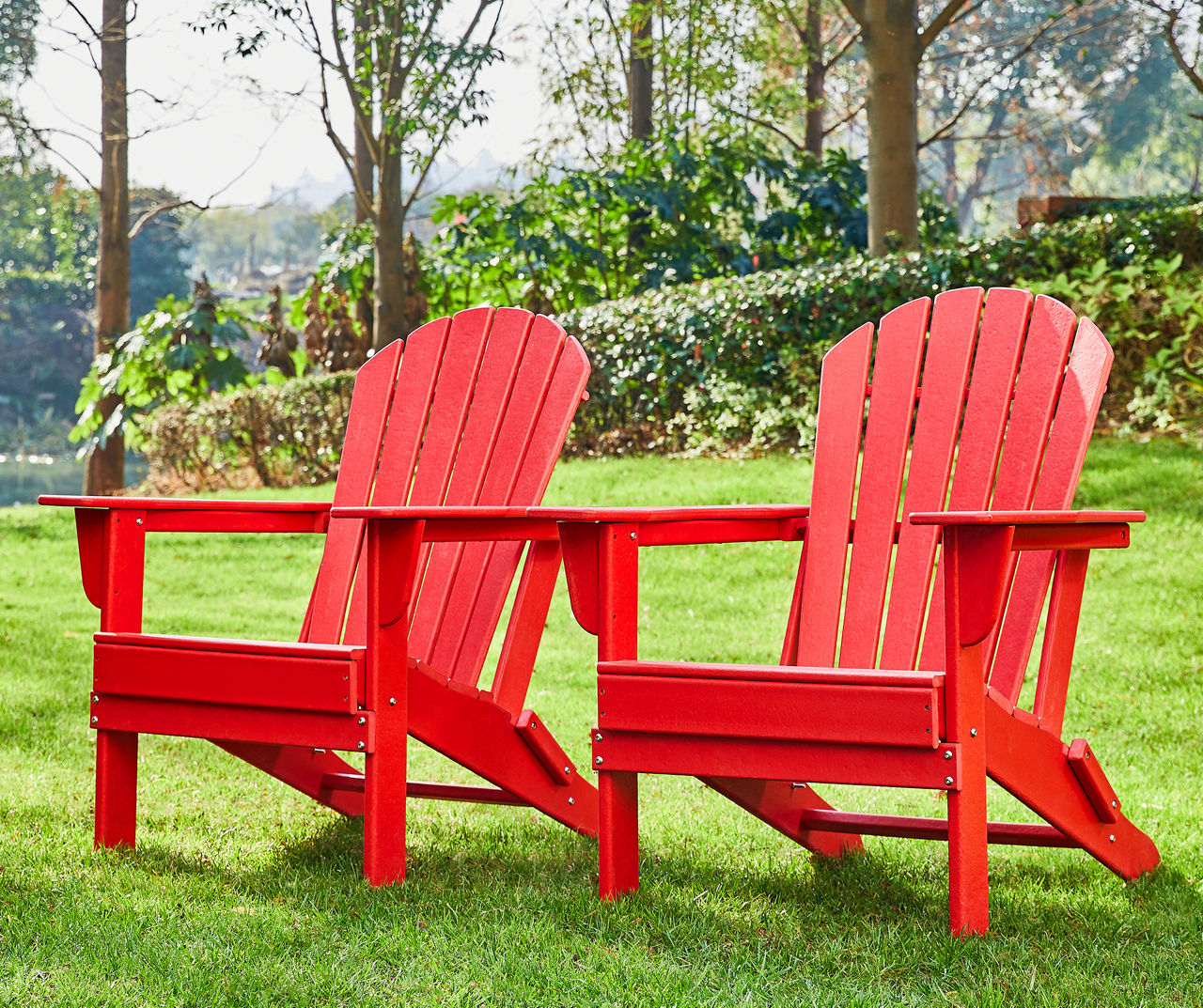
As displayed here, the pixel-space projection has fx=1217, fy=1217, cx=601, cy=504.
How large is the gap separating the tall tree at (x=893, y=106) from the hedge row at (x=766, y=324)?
44 cm

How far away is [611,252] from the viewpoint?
9883 millimetres

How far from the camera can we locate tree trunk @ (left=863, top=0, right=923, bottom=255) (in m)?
7.12

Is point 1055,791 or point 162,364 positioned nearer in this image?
point 1055,791

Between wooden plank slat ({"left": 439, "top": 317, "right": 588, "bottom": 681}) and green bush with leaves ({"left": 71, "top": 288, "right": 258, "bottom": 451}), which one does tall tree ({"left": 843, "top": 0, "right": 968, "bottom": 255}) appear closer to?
wooden plank slat ({"left": 439, "top": 317, "right": 588, "bottom": 681})

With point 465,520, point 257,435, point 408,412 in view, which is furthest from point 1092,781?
point 257,435

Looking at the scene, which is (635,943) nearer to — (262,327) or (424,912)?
(424,912)

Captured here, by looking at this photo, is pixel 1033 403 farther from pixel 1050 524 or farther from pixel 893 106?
pixel 893 106

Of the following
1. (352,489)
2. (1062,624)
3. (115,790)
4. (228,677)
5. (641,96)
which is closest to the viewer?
(228,677)

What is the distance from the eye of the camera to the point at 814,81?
1201 cm

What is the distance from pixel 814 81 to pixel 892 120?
5.21 m

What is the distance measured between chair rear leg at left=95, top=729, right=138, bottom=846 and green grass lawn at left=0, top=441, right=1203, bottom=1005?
0.05m

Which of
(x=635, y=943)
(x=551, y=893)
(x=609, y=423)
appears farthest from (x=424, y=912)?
(x=609, y=423)

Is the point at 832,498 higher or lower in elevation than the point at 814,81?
lower

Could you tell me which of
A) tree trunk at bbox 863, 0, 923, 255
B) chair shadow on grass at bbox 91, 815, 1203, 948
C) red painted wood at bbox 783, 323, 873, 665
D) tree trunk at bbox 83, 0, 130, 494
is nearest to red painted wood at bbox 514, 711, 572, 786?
chair shadow on grass at bbox 91, 815, 1203, 948
